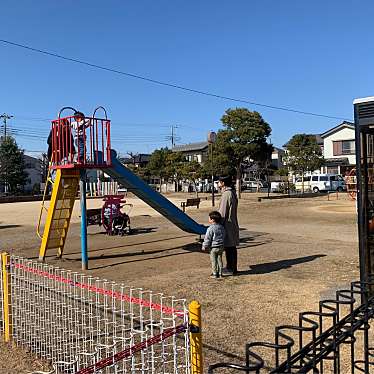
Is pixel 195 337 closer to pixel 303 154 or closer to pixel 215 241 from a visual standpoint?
pixel 215 241

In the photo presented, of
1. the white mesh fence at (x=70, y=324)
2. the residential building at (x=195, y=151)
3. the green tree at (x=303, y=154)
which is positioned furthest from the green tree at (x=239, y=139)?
the residential building at (x=195, y=151)

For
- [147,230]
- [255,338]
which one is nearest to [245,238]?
[147,230]

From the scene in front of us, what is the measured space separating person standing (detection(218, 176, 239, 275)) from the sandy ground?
1.11 ft

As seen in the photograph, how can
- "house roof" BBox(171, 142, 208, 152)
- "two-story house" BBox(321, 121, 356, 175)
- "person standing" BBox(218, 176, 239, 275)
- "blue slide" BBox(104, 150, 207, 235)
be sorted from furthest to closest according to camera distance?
"house roof" BBox(171, 142, 208, 152) → "two-story house" BBox(321, 121, 356, 175) → "blue slide" BBox(104, 150, 207, 235) → "person standing" BBox(218, 176, 239, 275)

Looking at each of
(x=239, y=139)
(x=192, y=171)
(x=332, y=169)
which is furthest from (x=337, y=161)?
(x=239, y=139)

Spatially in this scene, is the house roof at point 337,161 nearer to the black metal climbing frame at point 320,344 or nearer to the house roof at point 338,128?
the house roof at point 338,128

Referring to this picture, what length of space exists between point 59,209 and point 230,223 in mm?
3899

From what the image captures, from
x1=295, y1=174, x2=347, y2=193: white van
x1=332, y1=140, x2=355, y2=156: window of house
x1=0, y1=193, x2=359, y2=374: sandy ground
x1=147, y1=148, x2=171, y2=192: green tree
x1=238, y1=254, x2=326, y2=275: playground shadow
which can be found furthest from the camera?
x1=147, y1=148, x2=171, y2=192: green tree

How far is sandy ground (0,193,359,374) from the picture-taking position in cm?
504

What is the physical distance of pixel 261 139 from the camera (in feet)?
102

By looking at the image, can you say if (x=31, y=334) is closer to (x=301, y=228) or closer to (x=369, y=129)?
(x=369, y=129)

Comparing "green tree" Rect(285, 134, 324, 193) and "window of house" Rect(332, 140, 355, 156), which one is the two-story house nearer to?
"window of house" Rect(332, 140, 355, 156)

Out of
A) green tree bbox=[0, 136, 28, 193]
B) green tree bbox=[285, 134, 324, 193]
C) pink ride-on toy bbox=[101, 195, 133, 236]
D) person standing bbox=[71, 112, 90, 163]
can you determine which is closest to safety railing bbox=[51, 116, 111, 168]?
person standing bbox=[71, 112, 90, 163]

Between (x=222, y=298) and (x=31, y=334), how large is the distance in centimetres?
252
